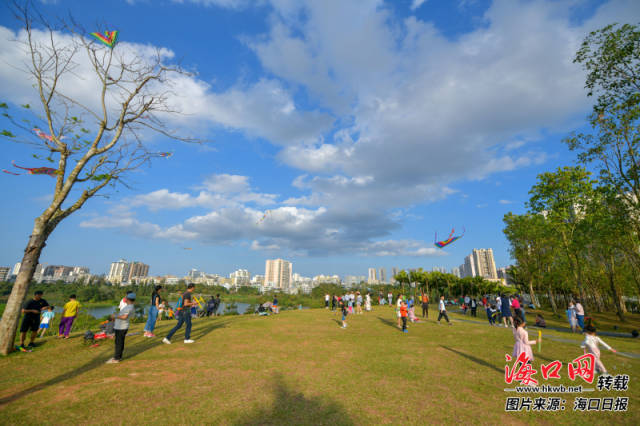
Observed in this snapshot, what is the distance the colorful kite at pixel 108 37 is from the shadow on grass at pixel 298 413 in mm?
13884

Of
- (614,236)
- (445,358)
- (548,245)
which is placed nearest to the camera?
(445,358)

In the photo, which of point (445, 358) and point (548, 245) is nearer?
point (445, 358)

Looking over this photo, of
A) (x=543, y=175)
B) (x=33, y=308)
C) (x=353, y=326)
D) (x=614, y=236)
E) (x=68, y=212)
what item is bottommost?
(x=353, y=326)

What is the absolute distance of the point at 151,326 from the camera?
37.8 feet

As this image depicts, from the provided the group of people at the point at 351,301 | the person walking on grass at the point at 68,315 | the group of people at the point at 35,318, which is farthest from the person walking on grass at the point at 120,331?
the group of people at the point at 351,301

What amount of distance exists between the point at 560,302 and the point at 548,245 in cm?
3030

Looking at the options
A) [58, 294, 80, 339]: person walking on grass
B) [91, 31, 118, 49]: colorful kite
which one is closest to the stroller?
[58, 294, 80, 339]: person walking on grass

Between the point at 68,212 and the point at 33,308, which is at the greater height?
the point at 68,212

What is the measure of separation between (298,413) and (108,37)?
1447 cm

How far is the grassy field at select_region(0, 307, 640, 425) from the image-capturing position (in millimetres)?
4980

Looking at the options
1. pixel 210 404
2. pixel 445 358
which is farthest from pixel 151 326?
pixel 445 358

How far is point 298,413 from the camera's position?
512cm

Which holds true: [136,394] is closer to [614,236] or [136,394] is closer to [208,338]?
[208,338]

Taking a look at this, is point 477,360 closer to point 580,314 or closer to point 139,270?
point 580,314
